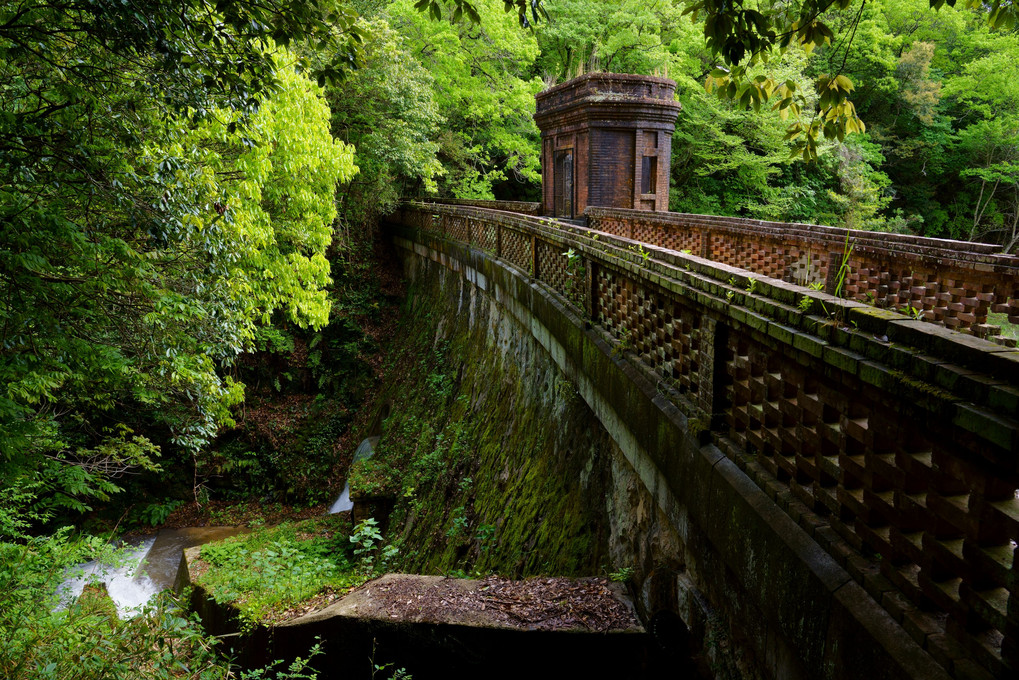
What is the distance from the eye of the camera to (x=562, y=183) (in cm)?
1969

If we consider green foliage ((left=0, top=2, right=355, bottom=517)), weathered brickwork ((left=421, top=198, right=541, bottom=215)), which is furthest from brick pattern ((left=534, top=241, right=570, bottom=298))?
weathered brickwork ((left=421, top=198, right=541, bottom=215))

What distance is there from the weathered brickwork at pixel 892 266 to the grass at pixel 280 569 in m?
6.22

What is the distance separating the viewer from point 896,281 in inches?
213

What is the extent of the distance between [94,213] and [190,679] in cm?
A: 410

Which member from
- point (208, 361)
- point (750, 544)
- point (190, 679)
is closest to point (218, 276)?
point (208, 361)

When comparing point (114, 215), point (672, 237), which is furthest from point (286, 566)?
point (672, 237)

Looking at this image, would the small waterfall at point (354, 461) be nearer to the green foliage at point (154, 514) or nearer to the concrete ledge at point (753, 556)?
the green foliage at point (154, 514)

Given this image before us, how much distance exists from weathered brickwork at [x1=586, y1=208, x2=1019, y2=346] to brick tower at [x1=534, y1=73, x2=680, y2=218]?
899cm

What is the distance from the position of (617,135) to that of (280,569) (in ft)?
43.5

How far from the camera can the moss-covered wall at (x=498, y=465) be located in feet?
17.7

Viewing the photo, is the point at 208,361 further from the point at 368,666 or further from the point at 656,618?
the point at 656,618

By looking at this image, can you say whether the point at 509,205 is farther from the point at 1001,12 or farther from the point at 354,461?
the point at 1001,12

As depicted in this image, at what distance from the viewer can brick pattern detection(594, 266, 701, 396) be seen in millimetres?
3562

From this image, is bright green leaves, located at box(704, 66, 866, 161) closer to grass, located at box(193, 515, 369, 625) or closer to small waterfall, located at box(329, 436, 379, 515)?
grass, located at box(193, 515, 369, 625)
